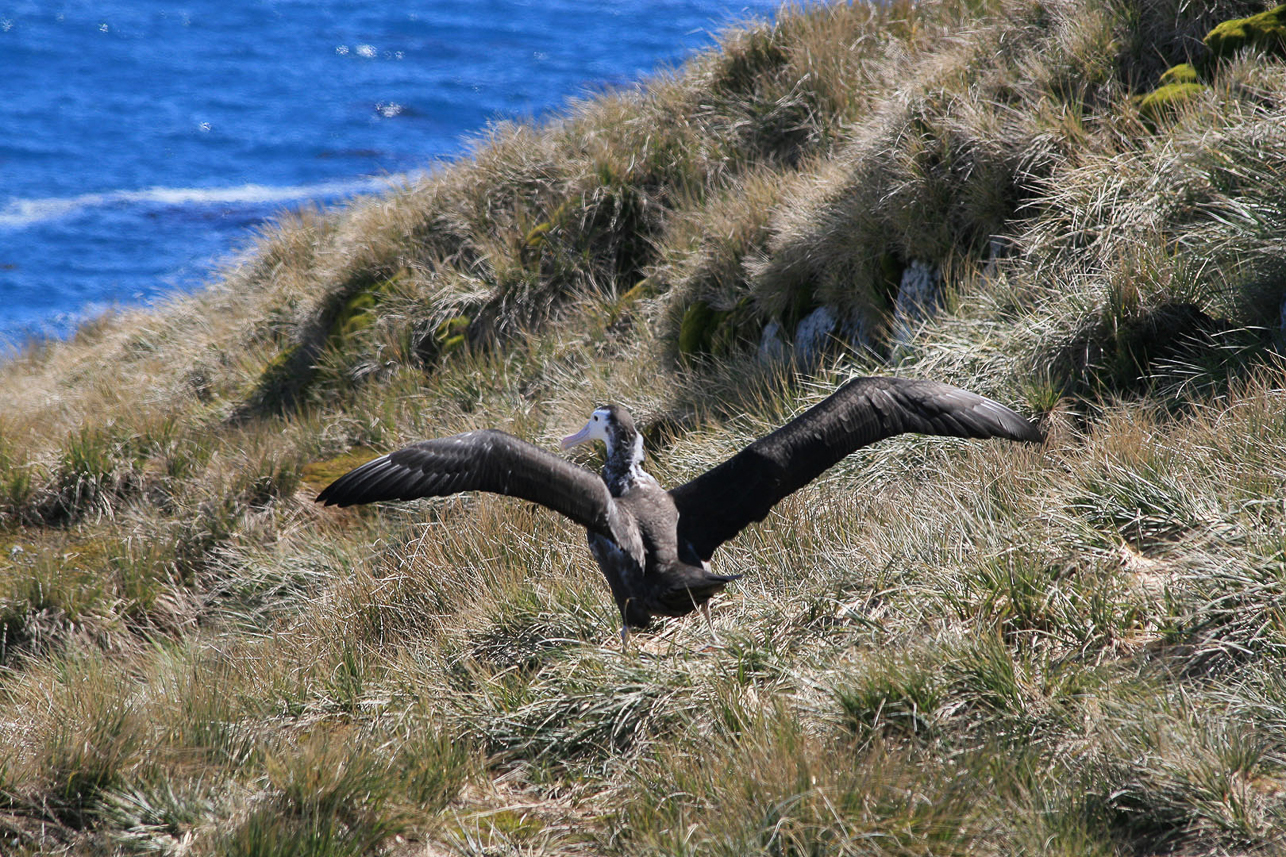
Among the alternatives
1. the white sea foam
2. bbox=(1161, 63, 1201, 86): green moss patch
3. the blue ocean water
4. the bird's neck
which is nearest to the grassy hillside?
bbox=(1161, 63, 1201, 86): green moss patch

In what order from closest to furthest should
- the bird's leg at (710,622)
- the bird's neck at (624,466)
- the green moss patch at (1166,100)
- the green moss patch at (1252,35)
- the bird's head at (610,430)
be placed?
the bird's leg at (710,622)
the bird's neck at (624,466)
the bird's head at (610,430)
the green moss patch at (1166,100)
the green moss patch at (1252,35)

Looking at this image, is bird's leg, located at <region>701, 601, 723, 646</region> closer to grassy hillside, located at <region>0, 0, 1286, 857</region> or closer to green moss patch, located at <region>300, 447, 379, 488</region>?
grassy hillside, located at <region>0, 0, 1286, 857</region>

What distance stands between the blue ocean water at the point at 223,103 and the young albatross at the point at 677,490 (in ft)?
48.6

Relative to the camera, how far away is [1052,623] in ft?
11.5

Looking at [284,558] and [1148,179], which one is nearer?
[1148,179]

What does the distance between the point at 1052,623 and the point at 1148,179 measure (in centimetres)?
354

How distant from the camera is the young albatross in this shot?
397 cm

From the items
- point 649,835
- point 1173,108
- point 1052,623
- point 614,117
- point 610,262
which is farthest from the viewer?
point 614,117

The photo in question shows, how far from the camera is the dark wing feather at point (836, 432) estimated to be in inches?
166

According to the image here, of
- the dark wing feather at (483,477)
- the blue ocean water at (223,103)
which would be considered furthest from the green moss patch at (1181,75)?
the blue ocean water at (223,103)

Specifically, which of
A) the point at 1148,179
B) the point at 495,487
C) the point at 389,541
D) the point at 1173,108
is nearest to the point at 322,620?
the point at 389,541

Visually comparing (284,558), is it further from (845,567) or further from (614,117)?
(614,117)

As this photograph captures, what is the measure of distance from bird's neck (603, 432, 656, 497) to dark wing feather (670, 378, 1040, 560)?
42cm

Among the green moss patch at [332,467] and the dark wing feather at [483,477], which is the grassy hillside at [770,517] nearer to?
the green moss patch at [332,467]
